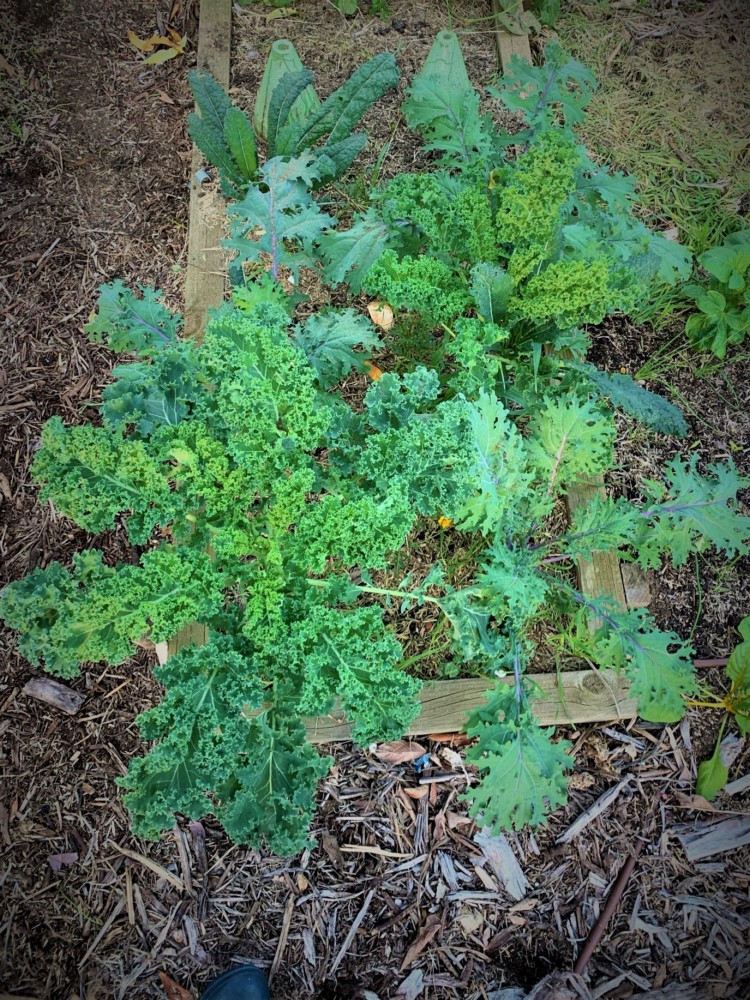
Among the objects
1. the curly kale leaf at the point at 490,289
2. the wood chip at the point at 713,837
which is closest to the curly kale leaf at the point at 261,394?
the curly kale leaf at the point at 490,289

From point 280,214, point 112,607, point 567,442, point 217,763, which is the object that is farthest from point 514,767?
point 280,214

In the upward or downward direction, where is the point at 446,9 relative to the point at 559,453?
upward

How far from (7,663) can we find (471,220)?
2.36 meters

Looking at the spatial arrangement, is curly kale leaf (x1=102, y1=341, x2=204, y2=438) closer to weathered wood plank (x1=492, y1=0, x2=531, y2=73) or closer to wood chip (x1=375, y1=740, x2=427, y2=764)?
wood chip (x1=375, y1=740, x2=427, y2=764)

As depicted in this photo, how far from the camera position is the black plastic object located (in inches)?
98.7

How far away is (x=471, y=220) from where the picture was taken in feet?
8.32

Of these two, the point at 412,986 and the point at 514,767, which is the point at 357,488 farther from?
the point at 412,986

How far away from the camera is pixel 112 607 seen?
2.09 meters

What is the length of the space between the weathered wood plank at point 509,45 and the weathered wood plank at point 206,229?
124 cm

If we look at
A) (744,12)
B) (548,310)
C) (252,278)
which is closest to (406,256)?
(548,310)

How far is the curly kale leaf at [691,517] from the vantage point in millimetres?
2482

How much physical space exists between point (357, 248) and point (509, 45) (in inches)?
60.7

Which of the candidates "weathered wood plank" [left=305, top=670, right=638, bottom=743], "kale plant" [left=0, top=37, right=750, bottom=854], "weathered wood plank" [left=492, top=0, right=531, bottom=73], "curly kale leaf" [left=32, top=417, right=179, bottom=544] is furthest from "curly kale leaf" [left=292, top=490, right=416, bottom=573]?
"weathered wood plank" [left=492, top=0, right=531, bottom=73]

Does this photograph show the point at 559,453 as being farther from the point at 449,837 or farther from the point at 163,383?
the point at 449,837
